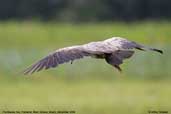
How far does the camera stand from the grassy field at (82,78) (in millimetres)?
11352

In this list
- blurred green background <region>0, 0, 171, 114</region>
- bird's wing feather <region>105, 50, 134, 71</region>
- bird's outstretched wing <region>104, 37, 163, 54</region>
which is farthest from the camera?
blurred green background <region>0, 0, 171, 114</region>

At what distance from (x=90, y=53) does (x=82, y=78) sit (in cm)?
884

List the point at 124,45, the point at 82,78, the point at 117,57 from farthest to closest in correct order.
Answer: the point at 82,78 < the point at 117,57 < the point at 124,45

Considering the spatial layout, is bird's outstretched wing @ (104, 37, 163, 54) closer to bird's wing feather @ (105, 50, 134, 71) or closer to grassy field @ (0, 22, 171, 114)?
bird's wing feather @ (105, 50, 134, 71)

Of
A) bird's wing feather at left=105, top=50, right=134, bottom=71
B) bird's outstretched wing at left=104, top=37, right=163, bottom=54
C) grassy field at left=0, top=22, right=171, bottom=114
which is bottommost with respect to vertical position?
grassy field at left=0, top=22, right=171, bottom=114

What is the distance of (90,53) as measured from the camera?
727 cm

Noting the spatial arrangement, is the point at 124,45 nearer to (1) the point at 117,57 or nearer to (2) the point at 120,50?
(2) the point at 120,50

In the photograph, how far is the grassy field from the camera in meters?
11.4

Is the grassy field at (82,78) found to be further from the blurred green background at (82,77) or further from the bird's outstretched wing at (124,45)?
the bird's outstretched wing at (124,45)

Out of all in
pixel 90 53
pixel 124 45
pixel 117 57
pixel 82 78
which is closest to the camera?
pixel 90 53

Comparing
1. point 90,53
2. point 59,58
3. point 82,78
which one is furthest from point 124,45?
point 82,78

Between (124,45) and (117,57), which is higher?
(124,45)

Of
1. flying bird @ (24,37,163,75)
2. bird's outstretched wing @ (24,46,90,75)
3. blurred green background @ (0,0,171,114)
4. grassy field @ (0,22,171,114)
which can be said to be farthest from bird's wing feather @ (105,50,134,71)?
grassy field @ (0,22,171,114)

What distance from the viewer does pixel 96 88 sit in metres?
14.1
